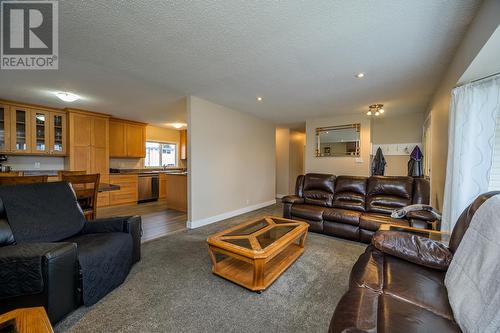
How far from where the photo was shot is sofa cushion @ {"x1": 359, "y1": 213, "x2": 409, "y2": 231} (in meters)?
2.80

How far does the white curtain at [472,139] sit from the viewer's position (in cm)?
178

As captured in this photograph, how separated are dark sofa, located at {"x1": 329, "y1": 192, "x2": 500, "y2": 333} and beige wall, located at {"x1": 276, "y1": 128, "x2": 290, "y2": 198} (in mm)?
5206

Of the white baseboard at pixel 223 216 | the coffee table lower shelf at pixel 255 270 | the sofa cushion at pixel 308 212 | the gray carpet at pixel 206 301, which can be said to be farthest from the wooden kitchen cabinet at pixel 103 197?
the sofa cushion at pixel 308 212

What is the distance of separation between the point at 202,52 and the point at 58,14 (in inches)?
45.1

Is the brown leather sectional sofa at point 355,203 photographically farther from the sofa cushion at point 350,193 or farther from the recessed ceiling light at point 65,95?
the recessed ceiling light at point 65,95

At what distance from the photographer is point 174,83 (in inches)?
119

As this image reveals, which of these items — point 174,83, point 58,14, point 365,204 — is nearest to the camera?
point 58,14

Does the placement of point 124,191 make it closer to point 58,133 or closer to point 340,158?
point 58,133

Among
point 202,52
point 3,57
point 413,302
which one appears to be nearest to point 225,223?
point 202,52

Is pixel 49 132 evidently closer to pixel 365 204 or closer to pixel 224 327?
pixel 224 327

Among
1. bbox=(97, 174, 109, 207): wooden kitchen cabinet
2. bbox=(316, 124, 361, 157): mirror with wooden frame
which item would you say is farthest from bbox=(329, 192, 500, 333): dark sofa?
bbox=(97, 174, 109, 207): wooden kitchen cabinet

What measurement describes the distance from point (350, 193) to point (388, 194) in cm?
56

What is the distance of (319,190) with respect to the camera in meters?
3.89

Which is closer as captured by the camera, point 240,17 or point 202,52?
point 240,17
